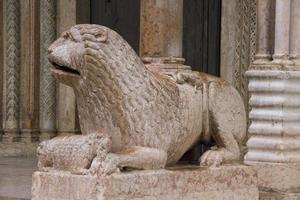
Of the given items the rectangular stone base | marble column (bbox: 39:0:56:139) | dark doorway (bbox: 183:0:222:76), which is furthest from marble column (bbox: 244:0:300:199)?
marble column (bbox: 39:0:56:139)

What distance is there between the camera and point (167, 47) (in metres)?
7.23

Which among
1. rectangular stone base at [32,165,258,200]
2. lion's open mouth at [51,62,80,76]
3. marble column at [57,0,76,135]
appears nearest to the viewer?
rectangular stone base at [32,165,258,200]

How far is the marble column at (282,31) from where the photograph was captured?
8.22 m

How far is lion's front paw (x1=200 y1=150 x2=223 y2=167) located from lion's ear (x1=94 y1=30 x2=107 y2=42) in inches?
45.0

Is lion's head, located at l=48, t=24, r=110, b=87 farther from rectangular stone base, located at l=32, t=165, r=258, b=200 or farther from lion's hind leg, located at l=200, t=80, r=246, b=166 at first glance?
lion's hind leg, located at l=200, t=80, r=246, b=166

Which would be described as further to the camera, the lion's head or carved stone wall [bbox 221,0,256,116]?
carved stone wall [bbox 221,0,256,116]

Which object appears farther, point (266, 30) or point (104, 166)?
point (266, 30)

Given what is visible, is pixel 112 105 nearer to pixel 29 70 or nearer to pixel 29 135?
pixel 29 135

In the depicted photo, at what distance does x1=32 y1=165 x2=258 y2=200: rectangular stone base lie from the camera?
18.1 feet

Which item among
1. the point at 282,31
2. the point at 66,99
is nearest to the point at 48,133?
the point at 66,99

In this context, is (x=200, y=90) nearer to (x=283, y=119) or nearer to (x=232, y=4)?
(x=283, y=119)

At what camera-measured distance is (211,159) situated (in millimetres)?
6375

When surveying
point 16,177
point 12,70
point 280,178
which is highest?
point 12,70

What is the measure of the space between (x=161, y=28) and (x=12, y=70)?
22.2 feet
